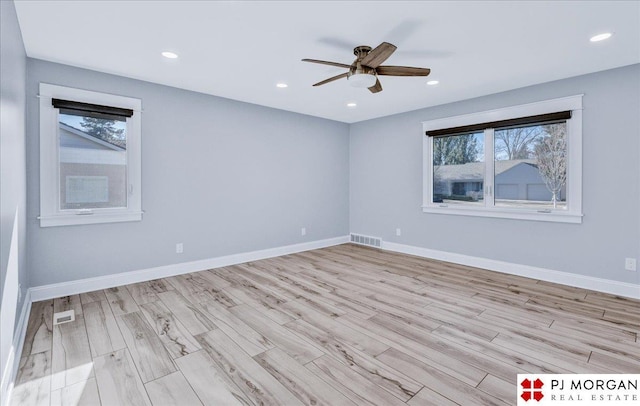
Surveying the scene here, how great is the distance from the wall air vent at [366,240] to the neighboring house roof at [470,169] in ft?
5.37

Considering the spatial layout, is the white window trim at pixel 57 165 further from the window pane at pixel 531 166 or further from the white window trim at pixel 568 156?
the window pane at pixel 531 166

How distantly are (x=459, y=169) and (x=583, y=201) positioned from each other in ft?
5.25

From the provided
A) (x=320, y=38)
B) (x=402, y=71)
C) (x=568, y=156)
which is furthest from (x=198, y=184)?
(x=568, y=156)

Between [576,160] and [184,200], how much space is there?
195 inches

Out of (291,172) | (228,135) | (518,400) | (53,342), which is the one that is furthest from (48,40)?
(518,400)

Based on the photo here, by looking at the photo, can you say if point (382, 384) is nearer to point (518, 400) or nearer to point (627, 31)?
point (518, 400)

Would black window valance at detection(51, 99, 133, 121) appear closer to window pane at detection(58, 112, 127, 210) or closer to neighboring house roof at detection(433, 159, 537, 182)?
window pane at detection(58, 112, 127, 210)

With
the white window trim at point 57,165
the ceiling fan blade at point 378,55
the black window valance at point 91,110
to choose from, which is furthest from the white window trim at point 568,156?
the black window valance at point 91,110

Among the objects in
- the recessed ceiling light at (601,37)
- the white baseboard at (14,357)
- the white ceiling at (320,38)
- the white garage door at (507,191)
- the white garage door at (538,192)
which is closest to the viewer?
the white baseboard at (14,357)

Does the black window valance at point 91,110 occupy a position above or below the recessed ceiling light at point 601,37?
below

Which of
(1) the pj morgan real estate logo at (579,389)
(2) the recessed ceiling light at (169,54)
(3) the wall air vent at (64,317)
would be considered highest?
(2) the recessed ceiling light at (169,54)

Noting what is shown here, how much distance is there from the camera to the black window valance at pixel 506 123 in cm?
367

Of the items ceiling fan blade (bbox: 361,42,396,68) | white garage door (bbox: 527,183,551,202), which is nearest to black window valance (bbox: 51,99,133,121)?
ceiling fan blade (bbox: 361,42,396,68)

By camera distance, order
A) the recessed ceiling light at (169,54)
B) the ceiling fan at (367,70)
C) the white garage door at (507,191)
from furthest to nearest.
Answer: the white garage door at (507,191) → the recessed ceiling light at (169,54) → the ceiling fan at (367,70)
